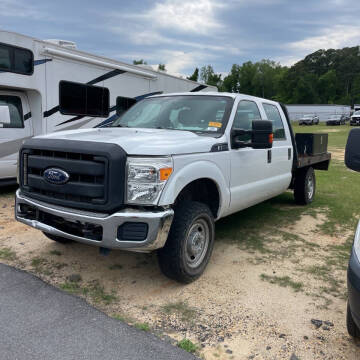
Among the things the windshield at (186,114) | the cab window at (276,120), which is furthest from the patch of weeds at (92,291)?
the cab window at (276,120)

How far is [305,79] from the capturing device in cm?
9694

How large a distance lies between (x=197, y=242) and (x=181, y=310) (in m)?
0.80

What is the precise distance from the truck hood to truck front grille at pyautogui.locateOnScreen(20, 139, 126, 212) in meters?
0.12

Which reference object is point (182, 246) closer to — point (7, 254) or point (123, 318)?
point (123, 318)

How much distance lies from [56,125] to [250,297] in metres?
5.94

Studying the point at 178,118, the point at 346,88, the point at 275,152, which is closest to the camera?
the point at 178,118

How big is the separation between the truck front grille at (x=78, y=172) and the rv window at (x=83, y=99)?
469 centimetres

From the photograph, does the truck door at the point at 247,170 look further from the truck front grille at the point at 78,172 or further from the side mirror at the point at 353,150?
the side mirror at the point at 353,150

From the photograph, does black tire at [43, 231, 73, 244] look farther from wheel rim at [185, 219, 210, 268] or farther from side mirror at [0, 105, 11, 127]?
side mirror at [0, 105, 11, 127]

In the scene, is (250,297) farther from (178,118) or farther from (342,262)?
(178,118)

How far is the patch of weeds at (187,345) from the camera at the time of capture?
8.94 feet

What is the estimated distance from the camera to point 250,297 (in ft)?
11.5

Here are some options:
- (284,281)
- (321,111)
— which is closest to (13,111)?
(284,281)

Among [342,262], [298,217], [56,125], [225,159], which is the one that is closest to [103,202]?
[225,159]
